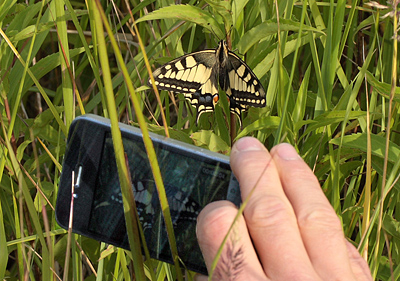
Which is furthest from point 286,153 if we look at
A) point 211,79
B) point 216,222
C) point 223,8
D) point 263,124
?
point 211,79

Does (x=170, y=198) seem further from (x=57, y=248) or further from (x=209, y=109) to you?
(x=57, y=248)

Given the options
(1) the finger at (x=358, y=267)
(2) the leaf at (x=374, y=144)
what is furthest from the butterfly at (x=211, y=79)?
(1) the finger at (x=358, y=267)

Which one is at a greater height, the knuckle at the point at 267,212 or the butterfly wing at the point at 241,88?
the butterfly wing at the point at 241,88

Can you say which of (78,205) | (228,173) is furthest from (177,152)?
(78,205)

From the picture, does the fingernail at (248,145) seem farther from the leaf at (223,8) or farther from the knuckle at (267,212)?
the leaf at (223,8)

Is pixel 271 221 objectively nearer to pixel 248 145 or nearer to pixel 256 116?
pixel 248 145
